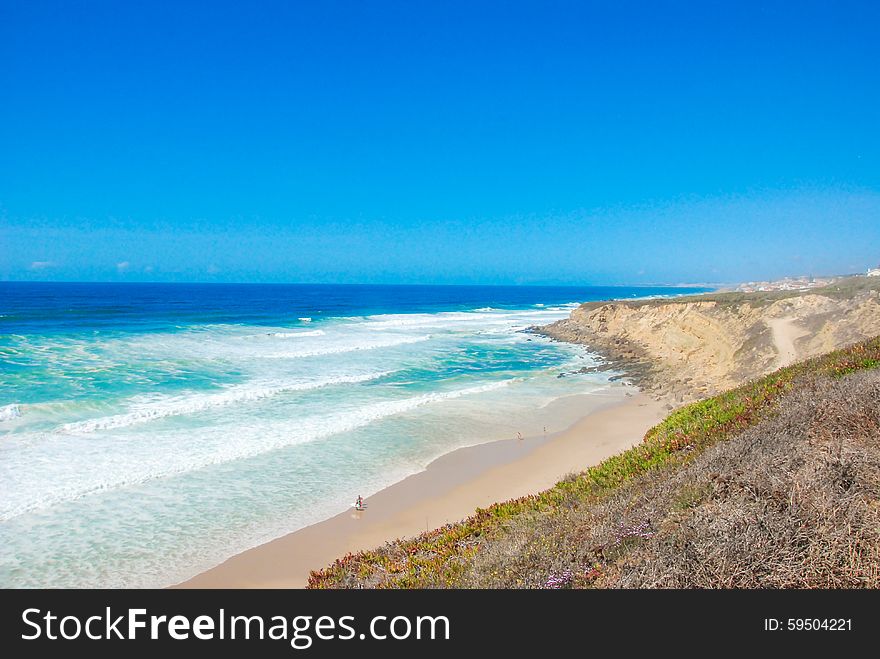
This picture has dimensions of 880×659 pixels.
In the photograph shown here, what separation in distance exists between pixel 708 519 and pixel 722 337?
31331mm

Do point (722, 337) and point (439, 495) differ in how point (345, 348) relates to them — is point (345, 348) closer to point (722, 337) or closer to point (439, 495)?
point (722, 337)

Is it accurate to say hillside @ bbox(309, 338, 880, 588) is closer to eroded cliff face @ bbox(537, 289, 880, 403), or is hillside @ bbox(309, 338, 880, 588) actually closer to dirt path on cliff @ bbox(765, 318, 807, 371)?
eroded cliff face @ bbox(537, 289, 880, 403)

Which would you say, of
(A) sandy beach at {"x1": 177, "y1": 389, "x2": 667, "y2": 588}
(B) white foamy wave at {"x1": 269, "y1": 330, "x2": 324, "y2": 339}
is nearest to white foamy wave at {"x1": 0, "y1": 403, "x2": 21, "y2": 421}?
(A) sandy beach at {"x1": 177, "y1": 389, "x2": 667, "y2": 588}

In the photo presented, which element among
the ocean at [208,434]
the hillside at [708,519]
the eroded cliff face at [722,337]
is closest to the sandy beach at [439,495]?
the ocean at [208,434]

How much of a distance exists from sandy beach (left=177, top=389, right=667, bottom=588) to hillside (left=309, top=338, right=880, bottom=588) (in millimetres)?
3169

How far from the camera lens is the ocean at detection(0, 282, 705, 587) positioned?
1055 cm

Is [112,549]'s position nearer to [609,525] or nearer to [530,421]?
[609,525]

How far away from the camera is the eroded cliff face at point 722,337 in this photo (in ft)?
78.5

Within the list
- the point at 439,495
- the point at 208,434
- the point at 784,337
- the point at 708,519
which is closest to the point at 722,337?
the point at 784,337

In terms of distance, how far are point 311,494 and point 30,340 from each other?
39.0 metres

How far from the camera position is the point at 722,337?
31.7 meters

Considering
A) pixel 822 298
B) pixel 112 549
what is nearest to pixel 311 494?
pixel 112 549

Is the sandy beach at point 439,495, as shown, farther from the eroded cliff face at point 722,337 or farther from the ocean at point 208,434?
the eroded cliff face at point 722,337

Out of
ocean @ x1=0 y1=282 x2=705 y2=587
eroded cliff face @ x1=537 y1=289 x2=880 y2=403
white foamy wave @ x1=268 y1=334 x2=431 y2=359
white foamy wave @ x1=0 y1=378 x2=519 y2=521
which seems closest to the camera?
ocean @ x1=0 y1=282 x2=705 y2=587
